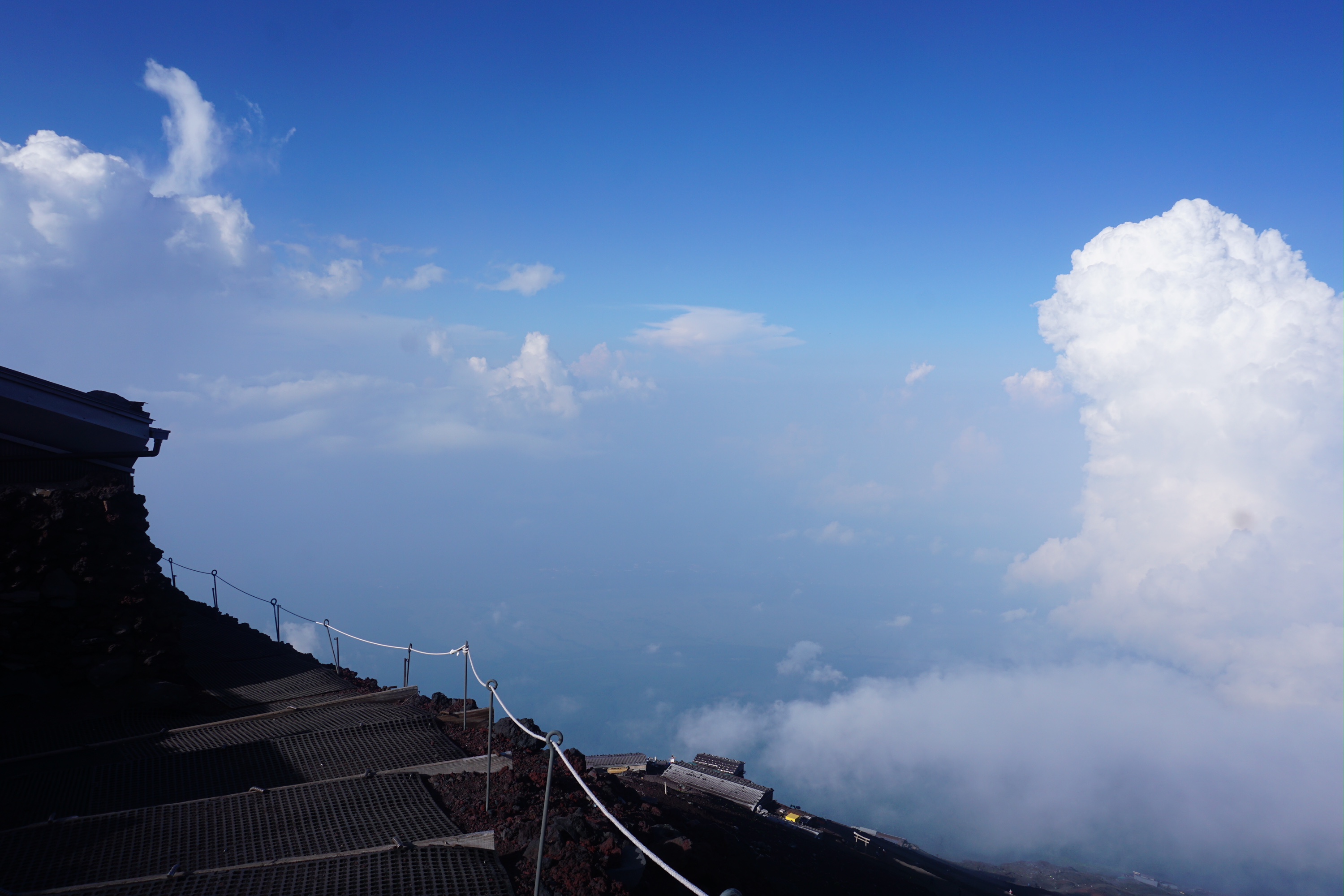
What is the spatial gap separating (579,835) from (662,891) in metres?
1.08

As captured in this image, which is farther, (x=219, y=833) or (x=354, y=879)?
(x=219, y=833)

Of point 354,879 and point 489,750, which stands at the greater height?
point 489,750

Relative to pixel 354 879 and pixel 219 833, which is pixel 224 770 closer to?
pixel 219 833

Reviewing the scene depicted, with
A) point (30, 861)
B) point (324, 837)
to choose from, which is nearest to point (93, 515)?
point (30, 861)

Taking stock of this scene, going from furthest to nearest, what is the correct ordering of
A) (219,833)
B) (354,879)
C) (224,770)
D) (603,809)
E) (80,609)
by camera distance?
(80,609)
(224,770)
(219,833)
(354,879)
(603,809)

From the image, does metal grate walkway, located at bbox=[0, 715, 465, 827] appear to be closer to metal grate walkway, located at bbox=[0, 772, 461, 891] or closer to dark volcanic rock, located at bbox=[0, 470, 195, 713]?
metal grate walkway, located at bbox=[0, 772, 461, 891]

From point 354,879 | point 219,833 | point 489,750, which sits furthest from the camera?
point 489,750

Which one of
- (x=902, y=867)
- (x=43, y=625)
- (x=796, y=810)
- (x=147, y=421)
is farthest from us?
(x=796, y=810)

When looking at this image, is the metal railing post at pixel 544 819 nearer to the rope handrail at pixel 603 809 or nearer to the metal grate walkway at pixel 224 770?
the rope handrail at pixel 603 809

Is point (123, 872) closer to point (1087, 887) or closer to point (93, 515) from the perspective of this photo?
point (93, 515)

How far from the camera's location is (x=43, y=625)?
35.4ft

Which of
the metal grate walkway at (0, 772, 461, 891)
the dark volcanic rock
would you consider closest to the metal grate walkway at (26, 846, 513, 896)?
the metal grate walkway at (0, 772, 461, 891)

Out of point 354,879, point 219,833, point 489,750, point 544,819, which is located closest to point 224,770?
point 219,833

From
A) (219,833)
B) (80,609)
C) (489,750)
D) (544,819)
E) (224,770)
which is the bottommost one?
(219,833)
